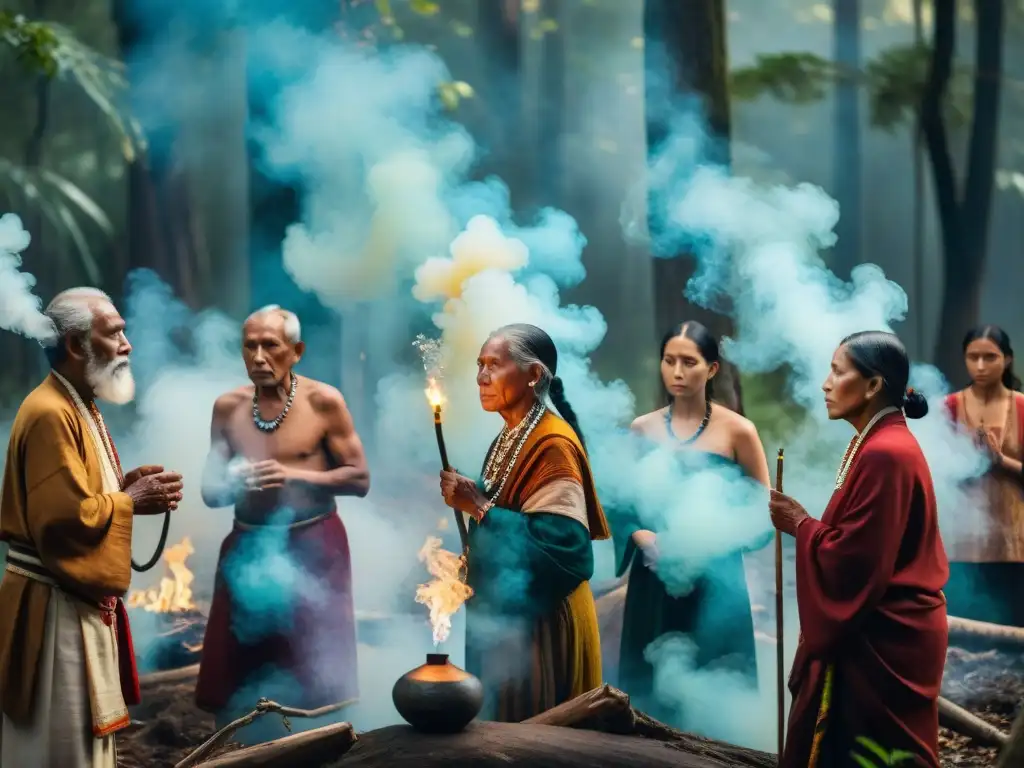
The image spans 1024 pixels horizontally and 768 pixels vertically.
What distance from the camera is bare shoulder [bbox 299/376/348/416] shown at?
6402 mm

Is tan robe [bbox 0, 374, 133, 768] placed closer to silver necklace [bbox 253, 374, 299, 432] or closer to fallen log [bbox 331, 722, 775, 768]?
fallen log [bbox 331, 722, 775, 768]

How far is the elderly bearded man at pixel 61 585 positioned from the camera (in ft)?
15.3

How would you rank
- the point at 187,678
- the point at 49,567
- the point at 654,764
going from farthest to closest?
the point at 187,678 → the point at 654,764 → the point at 49,567

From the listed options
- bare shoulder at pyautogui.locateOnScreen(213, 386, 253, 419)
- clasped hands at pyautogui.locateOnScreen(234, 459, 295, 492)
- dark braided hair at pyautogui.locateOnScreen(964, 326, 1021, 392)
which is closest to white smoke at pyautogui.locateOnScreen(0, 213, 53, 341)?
bare shoulder at pyautogui.locateOnScreen(213, 386, 253, 419)

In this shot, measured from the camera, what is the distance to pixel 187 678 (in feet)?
23.9

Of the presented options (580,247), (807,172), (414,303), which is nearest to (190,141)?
(414,303)

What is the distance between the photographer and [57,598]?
474 centimetres

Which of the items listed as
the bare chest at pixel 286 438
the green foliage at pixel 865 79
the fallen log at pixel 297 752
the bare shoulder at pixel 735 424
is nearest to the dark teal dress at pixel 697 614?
the bare shoulder at pixel 735 424

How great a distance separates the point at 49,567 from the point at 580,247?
4.33m

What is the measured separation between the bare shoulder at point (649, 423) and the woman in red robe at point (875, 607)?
1.89m

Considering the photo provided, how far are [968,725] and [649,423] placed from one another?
244cm

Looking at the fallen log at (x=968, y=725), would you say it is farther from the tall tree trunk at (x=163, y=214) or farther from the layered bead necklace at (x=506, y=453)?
the tall tree trunk at (x=163, y=214)

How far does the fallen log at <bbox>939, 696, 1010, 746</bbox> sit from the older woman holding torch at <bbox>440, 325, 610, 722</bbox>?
236cm

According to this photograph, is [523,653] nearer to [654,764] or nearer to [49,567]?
[654,764]
